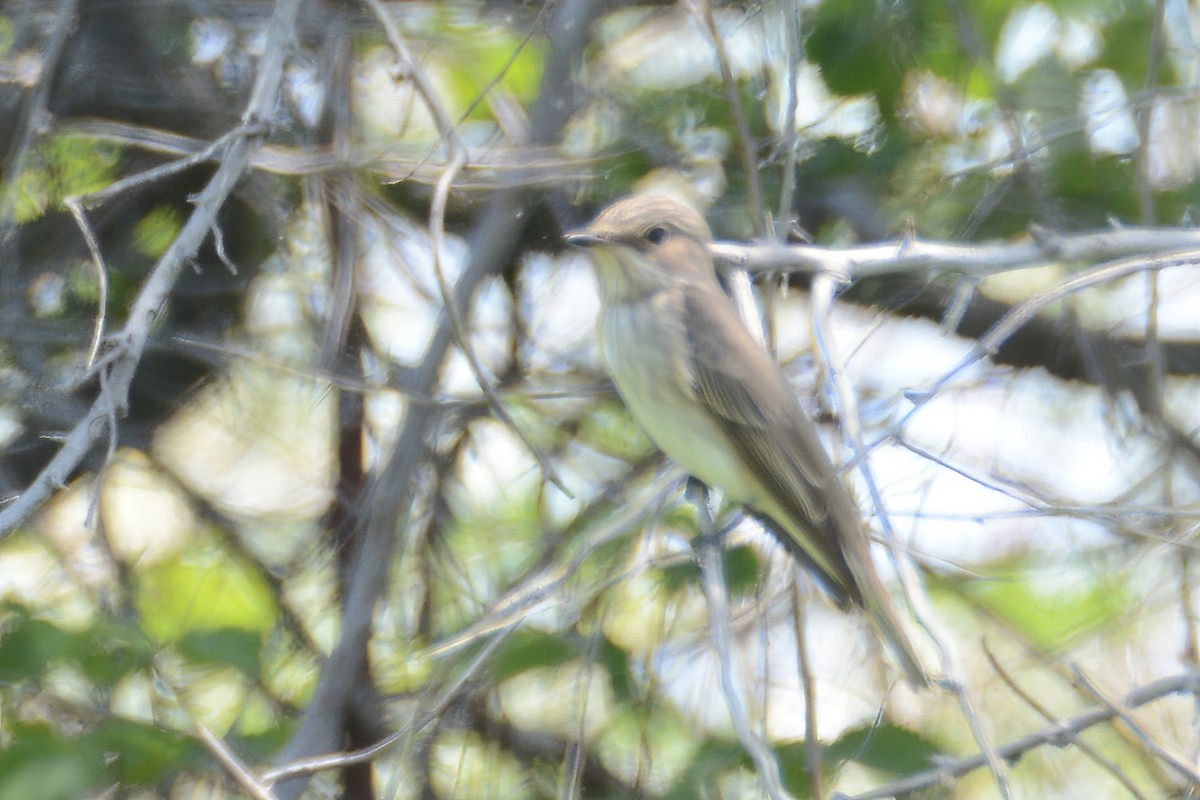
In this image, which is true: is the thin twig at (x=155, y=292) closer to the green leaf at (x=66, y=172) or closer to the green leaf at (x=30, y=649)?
the green leaf at (x=30, y=649)

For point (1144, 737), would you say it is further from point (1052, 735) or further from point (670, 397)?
point (670, 397)

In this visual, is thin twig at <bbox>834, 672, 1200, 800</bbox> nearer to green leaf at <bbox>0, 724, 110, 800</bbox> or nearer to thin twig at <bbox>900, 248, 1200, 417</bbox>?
thin twig at <bbox>900, 248, 1200, 417</bbox>

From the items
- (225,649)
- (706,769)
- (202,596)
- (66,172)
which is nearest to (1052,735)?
(706,769)

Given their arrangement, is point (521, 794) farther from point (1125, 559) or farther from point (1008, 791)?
point (1008, 791)

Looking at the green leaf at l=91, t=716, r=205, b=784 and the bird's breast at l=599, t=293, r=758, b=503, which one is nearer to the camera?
the green leaf at l=91, t=716, r=205, b=784

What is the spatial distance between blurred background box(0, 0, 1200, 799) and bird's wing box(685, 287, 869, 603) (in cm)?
17

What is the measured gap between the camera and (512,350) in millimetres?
4551

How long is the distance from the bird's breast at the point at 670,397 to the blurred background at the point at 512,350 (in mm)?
158

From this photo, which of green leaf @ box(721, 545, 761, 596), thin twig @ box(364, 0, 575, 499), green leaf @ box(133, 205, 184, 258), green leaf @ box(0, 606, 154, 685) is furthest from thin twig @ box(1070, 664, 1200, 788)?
green leaf @ box(133, 205, 184, 258)

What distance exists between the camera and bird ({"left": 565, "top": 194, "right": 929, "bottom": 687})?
362 cm

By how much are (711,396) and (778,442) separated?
22 cm

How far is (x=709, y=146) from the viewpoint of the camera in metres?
4.46

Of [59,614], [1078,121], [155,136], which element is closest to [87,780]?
[59,614]

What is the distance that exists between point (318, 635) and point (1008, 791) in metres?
3.05
